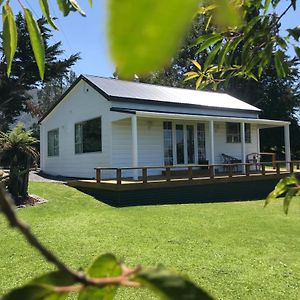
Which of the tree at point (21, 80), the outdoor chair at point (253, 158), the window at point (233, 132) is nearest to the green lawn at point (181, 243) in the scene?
the outdoor chair at point (253, 158)

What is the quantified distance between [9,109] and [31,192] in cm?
1921

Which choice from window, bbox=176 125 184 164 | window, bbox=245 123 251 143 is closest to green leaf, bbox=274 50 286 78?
window, bbox=176 125 184 164

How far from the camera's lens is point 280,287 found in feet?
17.9

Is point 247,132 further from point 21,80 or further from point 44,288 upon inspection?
point 44,288

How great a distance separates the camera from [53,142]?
2369cm

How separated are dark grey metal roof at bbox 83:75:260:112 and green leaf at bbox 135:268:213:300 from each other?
16500mm

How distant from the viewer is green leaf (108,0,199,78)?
0.90 feet

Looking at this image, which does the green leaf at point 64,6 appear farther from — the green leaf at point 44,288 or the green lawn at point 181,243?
the green lawn at point 181,243

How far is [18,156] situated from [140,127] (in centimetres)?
663

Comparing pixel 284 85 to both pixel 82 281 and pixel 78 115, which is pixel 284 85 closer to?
pixel 78 115

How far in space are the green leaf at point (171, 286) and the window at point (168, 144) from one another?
18517mm

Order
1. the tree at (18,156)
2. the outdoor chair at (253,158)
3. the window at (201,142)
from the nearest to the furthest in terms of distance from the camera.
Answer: the tree at (18,156) < the window at (201,142) < the outdoor chair at (253,158)

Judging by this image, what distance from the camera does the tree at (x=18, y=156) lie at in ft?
40.8

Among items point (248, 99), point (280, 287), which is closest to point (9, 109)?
point (248, 99)
